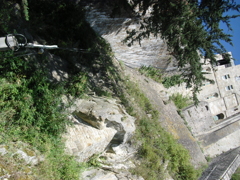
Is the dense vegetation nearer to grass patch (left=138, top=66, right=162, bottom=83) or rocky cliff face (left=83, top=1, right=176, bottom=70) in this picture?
rocky cliff face (left=83, top=1, right=176, bottom=70)

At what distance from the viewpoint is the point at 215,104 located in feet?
46.9

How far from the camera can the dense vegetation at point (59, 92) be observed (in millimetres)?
4809

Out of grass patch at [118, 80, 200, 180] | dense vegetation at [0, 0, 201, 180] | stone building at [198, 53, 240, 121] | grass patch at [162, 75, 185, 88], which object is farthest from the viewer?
stone building at [198, 53, 240, 121]

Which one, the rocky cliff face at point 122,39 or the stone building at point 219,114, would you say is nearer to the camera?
the rocky cliff face at point 122,39

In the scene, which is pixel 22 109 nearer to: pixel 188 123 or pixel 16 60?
pixel 16 60

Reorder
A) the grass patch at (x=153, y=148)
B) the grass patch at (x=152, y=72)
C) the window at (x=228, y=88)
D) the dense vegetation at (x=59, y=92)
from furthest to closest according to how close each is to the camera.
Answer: the window at (x=228, y=88) → the grass patch at (x=152, y=72) → the grass patch at (x=153, y=148) → the dense vegetation at (x=59, y=92)

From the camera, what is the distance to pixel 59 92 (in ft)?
19.2

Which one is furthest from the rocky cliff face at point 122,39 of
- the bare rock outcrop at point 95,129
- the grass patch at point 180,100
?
the bare rock outcrop at point 95,129

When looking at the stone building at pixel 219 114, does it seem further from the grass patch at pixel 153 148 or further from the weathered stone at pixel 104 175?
the weathered stone at pixel 104 175

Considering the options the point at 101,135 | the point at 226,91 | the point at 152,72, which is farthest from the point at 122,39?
the point at 226,91

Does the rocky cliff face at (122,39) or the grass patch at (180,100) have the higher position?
the rocky cliff face at (122,39)

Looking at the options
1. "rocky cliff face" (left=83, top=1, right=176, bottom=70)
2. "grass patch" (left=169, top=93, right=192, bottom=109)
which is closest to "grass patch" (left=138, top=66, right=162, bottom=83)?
"rocky cliff face" (left=83, top=1, right=176, bottom=70)

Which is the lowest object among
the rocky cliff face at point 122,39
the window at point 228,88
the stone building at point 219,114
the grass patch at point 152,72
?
the stone building at point 219,114

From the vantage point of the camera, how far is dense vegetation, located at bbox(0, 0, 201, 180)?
15.8 ft
